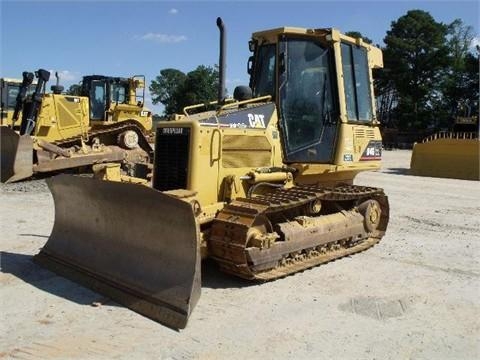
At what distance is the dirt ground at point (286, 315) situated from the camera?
4117 millimetres

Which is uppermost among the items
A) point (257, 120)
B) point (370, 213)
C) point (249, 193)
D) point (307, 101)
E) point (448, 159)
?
point (307, 101)

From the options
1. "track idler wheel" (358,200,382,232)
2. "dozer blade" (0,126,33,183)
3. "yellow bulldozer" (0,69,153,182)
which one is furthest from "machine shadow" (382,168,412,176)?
"dozer blade" (0,126,33,183)

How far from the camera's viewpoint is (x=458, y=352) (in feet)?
13.7

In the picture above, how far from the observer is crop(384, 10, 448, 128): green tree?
4953 cm

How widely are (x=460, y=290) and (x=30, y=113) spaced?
1256 cm

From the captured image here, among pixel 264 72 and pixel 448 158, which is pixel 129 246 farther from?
pixel 448 158

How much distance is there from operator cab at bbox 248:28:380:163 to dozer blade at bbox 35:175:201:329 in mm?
2367

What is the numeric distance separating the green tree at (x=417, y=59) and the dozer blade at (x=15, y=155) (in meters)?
41.2

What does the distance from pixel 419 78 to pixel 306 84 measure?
46981 millimetres

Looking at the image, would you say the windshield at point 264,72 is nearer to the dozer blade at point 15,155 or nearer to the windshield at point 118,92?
the dozer blade at point 15,155

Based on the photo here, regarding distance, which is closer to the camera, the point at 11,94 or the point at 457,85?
the point at 11,94

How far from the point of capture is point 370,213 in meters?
7.78

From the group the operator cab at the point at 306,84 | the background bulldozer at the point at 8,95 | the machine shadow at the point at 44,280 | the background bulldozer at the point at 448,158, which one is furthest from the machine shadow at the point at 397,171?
the machine shadow at the point at 44,280

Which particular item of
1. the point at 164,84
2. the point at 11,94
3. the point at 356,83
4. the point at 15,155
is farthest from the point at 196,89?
the point at 356,83
